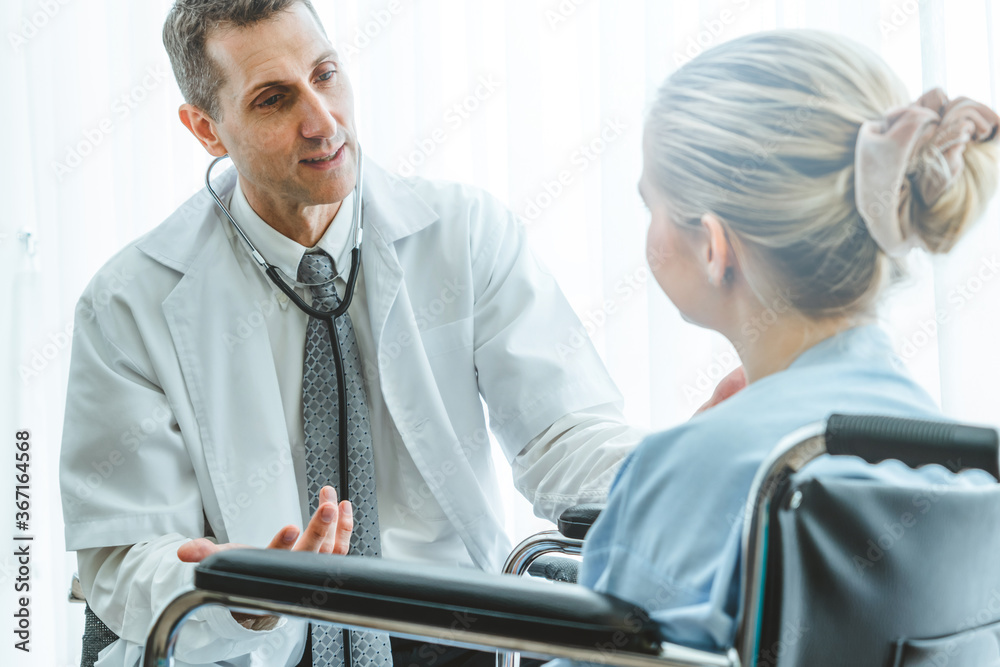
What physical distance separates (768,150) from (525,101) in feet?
3.07

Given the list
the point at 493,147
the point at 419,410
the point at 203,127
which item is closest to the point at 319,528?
the point at 419,410

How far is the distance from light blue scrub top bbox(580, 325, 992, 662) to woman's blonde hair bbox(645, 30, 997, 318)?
59 mm

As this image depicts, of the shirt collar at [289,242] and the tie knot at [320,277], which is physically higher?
the shirt collar at [289,242]

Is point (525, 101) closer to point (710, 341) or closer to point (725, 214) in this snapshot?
point (710, 341)

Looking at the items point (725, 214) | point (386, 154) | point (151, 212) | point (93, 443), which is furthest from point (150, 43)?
point (725, 214)

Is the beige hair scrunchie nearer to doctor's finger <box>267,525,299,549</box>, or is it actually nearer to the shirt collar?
doctor's finger <box>267,525,299,549</box>

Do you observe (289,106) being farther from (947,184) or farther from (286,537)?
(947,184)

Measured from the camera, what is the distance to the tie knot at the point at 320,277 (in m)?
1.24

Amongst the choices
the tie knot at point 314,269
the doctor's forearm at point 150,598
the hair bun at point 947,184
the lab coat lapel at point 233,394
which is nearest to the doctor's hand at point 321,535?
the doctor's forearm at point 150,598

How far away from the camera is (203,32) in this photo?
1.26m

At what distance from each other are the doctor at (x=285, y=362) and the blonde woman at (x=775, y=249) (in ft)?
1.58

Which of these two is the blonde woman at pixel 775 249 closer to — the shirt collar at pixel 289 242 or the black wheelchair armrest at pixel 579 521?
the black wheelchair armrest at pixel 579 521

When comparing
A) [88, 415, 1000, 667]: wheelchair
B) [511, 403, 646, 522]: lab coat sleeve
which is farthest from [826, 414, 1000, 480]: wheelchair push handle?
[511, 403, 646, 522]: lab coat sleeve

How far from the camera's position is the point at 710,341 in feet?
4.53
